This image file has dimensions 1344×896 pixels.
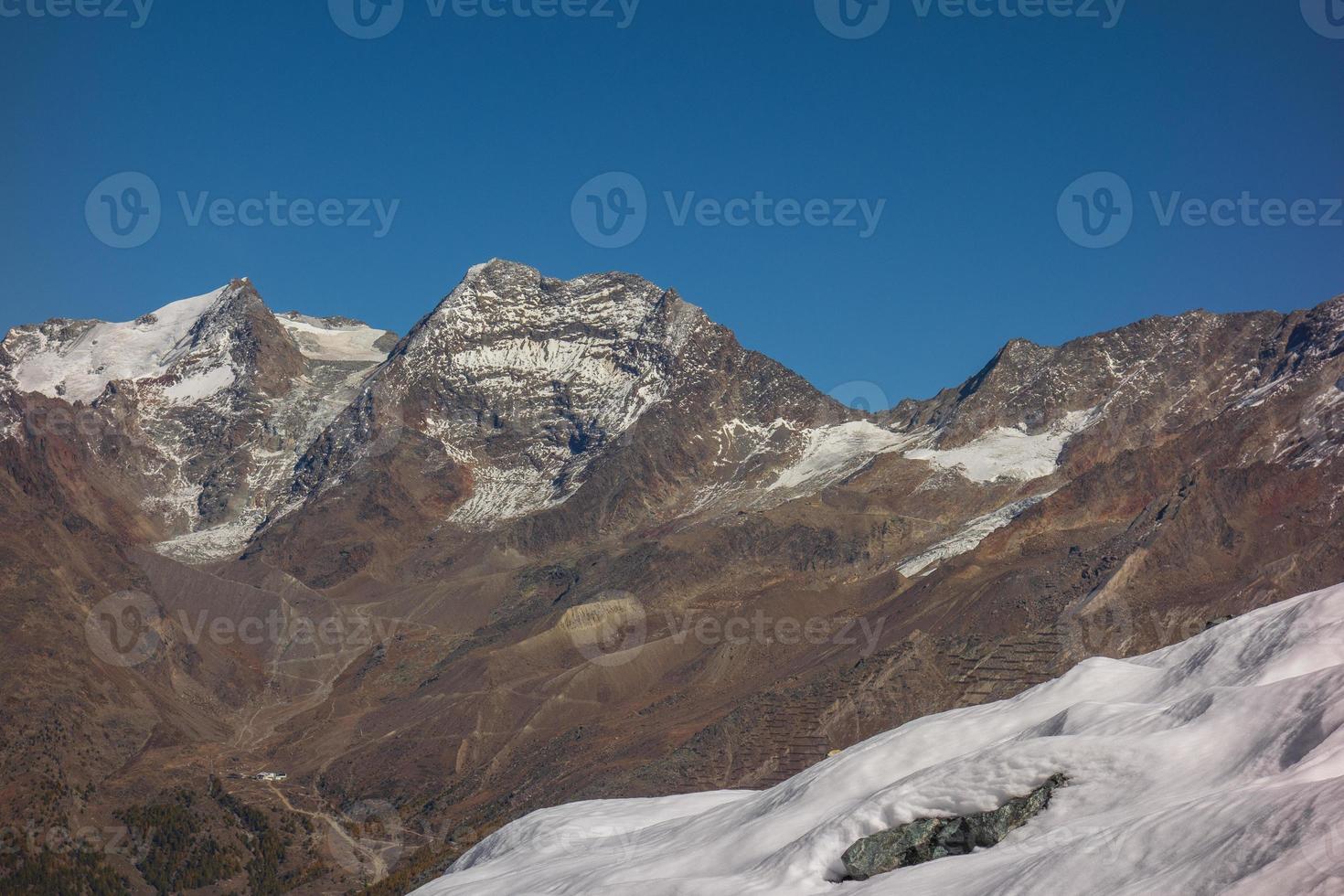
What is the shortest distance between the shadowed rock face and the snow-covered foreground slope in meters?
0.28

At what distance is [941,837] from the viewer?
25.5 meters

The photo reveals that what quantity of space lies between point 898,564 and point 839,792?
15949 cm

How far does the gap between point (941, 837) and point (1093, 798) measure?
291 cm

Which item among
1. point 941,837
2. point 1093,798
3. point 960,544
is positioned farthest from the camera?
point 960,544

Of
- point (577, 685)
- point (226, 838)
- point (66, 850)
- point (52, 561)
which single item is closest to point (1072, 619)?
point (577, 685)

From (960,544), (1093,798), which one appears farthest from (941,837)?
(960,544)

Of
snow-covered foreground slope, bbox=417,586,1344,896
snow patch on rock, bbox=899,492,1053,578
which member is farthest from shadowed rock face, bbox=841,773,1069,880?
snow patch on rock, bbox=899,492,1053,578

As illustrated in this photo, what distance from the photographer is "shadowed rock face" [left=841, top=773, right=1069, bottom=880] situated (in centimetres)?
2477

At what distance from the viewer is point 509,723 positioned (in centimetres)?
14938

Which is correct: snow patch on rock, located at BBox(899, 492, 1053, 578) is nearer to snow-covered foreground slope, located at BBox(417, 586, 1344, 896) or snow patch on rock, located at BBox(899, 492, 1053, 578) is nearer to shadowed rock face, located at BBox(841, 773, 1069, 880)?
snow-covered foreground slope, located at BBox(417, 586, 1344, 896)

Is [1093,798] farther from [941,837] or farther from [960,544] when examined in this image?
[960,544]

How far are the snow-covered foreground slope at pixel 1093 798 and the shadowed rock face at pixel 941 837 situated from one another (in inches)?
11.1

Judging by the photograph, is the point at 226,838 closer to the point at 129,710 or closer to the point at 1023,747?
the point at 129,710

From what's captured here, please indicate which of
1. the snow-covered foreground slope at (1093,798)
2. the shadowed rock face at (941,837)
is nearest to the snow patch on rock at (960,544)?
the snow-covered foreground slope at (1093,798)
